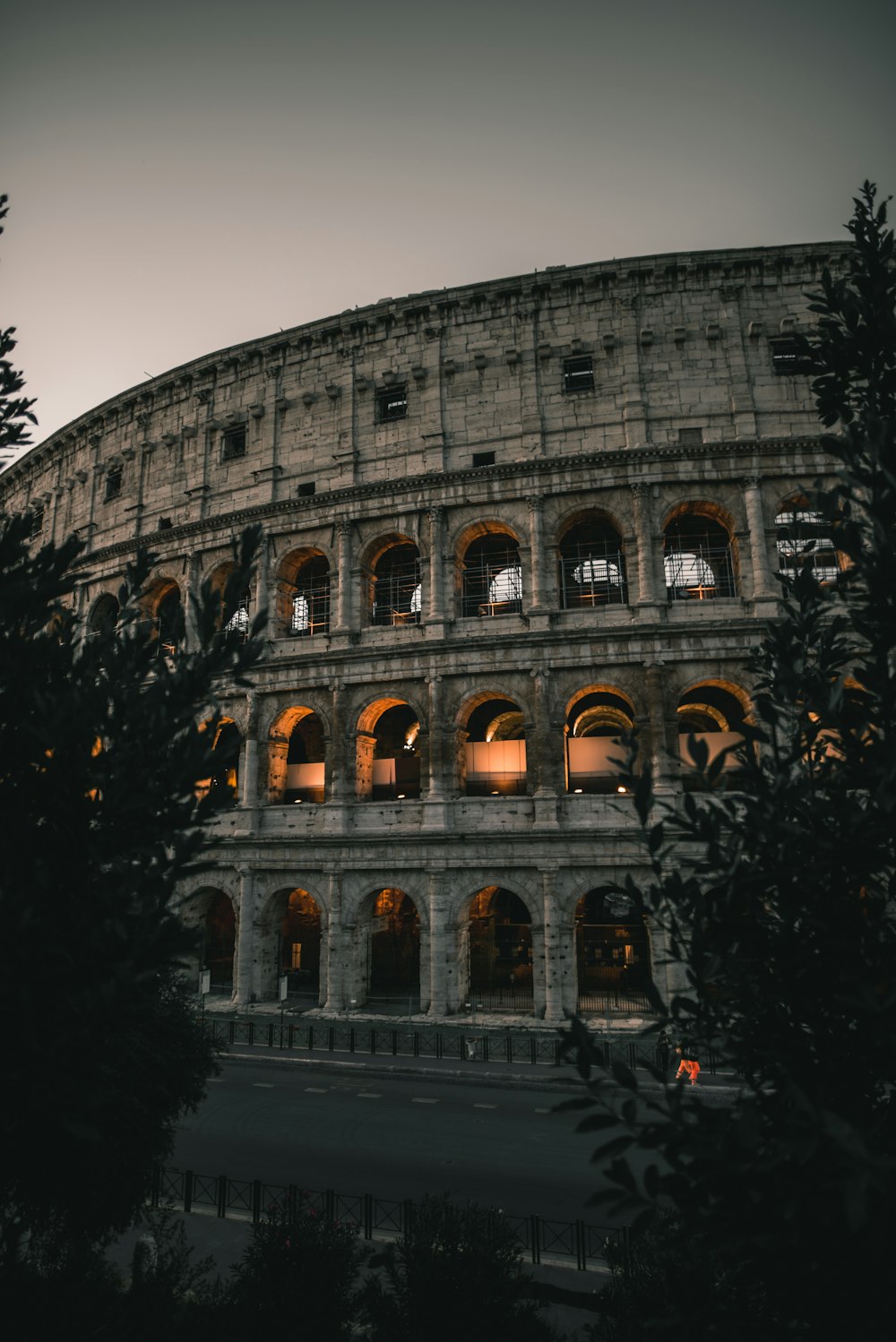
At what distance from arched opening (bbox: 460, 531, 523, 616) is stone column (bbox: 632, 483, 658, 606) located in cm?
372

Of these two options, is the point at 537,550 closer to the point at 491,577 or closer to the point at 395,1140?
the point at 491,577

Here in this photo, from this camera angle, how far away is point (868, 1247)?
3154 mm

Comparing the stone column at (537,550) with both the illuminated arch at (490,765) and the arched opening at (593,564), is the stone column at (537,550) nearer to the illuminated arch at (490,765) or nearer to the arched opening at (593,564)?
the arched opening at (593,564)

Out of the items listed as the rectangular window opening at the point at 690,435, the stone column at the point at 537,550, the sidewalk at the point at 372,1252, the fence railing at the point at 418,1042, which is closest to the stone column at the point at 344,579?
the stone column at the point at 537,550

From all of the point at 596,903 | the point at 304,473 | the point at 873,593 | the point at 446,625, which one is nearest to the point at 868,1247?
the point at 873,593

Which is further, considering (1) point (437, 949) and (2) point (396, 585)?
(2) point (396, 585)

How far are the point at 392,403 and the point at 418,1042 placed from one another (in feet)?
64.2

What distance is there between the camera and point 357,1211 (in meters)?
11.0

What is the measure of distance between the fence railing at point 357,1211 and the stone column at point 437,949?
1010 cm

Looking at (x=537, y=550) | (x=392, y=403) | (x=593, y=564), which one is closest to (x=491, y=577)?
(x=537, y=550)

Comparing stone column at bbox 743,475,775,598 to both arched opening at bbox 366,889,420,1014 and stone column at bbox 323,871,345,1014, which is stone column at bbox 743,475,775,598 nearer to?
stone column at bbox 323,871,345,1014

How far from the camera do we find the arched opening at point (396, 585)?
26516mm

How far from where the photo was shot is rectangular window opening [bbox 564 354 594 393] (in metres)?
25.0

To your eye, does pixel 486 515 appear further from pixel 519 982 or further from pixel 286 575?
pixel 519 982
